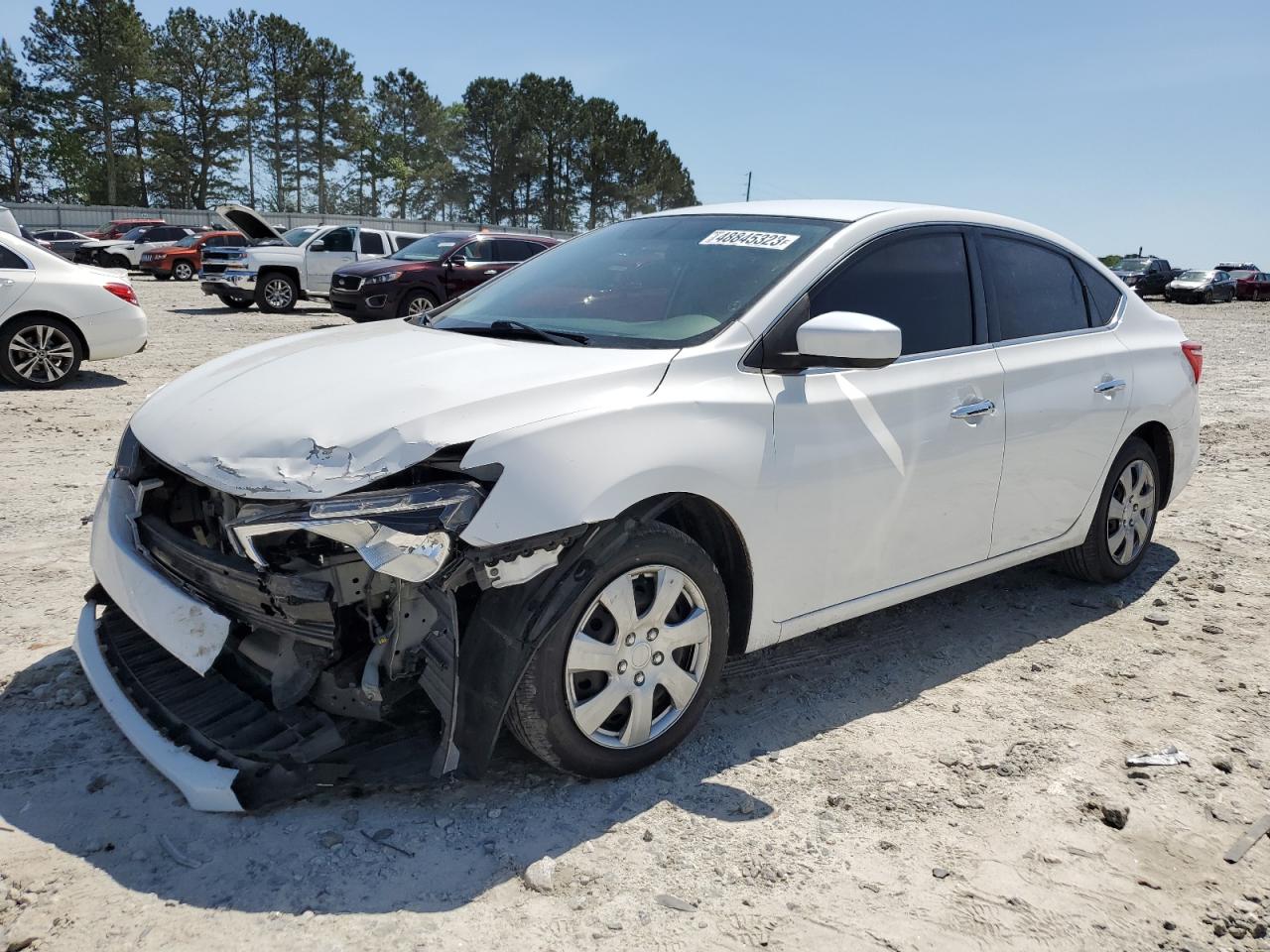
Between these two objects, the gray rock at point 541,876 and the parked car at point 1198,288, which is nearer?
the gray rock at point 541,876

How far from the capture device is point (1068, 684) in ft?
13.0

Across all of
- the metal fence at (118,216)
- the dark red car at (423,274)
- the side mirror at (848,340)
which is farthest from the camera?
the metal fence at (118,216)

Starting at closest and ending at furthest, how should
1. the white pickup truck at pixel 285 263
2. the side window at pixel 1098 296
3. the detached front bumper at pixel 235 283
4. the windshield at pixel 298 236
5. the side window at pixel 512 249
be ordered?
the side window at pixel 1098 296 → the side window at pixel 512 249 → the detached front bumper at pixel 235 283 → the white pickup truck at pixel 285 263 → the windshield at pixel 298 236


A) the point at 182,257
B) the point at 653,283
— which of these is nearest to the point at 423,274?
the point at 653,283

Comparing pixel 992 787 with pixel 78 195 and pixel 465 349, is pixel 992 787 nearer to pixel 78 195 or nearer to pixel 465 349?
pixel 465 349

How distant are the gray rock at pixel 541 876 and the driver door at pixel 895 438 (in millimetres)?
1156

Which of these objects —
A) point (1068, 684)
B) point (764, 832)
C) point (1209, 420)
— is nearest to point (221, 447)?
point (764, 832)

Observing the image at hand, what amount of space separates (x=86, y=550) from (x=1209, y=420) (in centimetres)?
973

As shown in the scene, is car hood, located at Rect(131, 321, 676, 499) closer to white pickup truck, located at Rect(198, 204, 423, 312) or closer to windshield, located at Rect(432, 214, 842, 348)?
windshield, located at Rect(432, 214, 842, 348)

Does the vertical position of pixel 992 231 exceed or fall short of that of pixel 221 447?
it exceeds it

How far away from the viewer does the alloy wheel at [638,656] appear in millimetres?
2896

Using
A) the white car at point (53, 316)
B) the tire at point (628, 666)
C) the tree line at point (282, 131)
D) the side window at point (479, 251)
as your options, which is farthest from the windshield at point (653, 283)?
the tree line at point (282, 131)

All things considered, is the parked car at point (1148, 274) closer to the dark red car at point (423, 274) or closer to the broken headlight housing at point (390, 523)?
the dark red car at point (423, 274)

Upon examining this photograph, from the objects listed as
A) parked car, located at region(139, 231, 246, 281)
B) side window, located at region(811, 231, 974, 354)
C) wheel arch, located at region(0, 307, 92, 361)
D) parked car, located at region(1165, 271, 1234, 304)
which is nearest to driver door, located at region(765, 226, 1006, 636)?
side window, located at region(811, 231, 974, 354)
